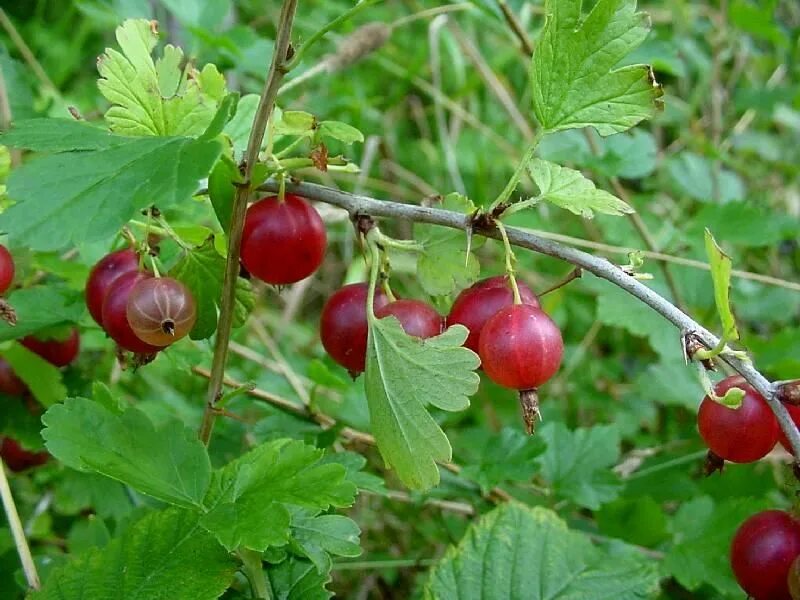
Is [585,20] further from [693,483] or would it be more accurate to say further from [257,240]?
[693,483]

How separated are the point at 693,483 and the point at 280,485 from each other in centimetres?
111

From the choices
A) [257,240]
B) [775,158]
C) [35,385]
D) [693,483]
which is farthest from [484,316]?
[775,158]

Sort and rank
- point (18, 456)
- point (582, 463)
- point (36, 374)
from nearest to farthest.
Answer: point (36, 374) < point (18, 456) < point (582, 463)

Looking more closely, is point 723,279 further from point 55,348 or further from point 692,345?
point 55,348

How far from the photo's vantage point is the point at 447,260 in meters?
1.00

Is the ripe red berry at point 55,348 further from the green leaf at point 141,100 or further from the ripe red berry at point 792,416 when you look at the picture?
the ripe red berry at point 792,416

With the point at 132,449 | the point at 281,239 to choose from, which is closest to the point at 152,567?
the point at 132,449

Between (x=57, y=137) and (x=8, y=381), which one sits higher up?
(x=57, y=137)

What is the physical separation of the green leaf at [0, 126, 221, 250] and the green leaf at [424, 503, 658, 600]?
651 millimetres

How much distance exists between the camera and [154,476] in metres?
0.95

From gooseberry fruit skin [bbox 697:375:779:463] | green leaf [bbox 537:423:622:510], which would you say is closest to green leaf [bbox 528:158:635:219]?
gooseberry fruit skin [bbox 697:375:779:463]

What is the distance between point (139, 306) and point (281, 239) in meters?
0.17

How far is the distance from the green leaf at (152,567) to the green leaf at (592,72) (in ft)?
1.97

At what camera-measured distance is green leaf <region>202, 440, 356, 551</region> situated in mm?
855
